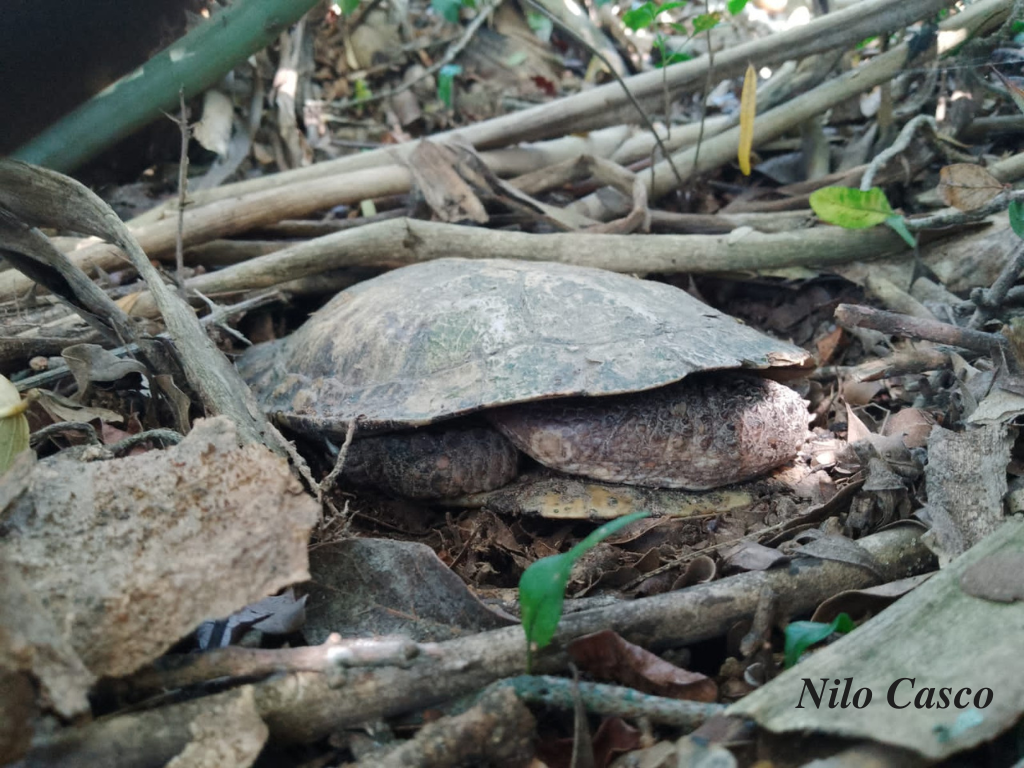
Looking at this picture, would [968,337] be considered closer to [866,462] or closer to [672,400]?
[866,462]

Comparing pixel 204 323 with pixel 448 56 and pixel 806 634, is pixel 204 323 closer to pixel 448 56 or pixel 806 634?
pixel 806 634

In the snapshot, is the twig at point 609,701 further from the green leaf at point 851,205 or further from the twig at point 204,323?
the green leaf at point 851,205

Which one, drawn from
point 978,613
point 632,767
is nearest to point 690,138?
point 978,613

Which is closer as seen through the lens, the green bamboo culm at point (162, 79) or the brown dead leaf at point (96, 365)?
the brown dead leaf at point (96, 365)

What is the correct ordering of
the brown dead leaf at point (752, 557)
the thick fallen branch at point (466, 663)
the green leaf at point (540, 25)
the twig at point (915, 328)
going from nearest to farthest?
the thick fallen branch at point (466, 663)
the brown dead leaf at point (752, 557)
the twig at point (915, 328)
the green leaf at point (540, 25)

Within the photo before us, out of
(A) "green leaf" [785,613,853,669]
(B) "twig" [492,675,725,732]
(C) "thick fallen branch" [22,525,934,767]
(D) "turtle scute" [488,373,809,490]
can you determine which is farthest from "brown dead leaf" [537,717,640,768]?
(D) "turtle scute" [488,373,809,490]

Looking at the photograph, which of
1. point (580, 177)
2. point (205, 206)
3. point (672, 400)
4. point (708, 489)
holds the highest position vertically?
point (205, 206)

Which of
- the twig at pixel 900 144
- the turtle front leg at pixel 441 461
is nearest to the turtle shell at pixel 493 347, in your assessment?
the turtle front leg at pixel 441 461

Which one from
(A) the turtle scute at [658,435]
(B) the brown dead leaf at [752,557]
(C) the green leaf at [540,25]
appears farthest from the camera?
(C) the green leaf at [540,25]

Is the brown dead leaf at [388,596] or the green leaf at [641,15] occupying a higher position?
the green leaf at [641,15]
